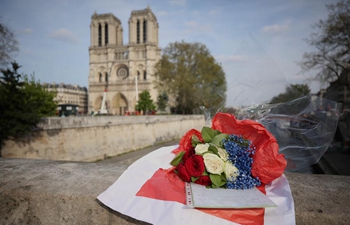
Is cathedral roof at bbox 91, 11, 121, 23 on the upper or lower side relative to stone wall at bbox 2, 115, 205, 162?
upper

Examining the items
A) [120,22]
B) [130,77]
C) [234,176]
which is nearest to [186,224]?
[234,176]

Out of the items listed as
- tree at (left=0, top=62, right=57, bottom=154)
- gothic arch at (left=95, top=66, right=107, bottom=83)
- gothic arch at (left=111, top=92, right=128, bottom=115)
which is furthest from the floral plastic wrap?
gothic arch at (left=95, top=66, right=107, bottom=83)

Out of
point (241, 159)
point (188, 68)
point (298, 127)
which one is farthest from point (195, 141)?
point (188, 68)

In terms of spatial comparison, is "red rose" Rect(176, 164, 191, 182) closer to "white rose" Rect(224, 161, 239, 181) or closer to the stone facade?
"white rose" Rect(224, 161, 239, 181)

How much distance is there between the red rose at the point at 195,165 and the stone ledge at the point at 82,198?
0.49m

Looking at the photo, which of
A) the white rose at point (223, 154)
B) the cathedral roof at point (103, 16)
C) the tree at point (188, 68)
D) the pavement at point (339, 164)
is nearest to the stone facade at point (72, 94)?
the cathedral roof at point (103, 16)

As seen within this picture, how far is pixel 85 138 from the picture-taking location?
1480cm

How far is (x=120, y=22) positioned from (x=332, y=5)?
62715 mm

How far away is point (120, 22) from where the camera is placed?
217 feet

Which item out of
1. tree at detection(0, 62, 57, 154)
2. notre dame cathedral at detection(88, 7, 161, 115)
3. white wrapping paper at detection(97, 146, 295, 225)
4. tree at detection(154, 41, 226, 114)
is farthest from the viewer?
notre dame cathedral at detection(88, 7, 161, 115)

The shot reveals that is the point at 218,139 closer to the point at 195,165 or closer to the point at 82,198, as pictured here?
the point at 195,165

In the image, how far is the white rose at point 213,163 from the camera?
1.49 meters

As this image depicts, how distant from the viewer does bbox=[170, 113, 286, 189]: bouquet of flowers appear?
1502mm

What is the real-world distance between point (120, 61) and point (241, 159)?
202 feet
